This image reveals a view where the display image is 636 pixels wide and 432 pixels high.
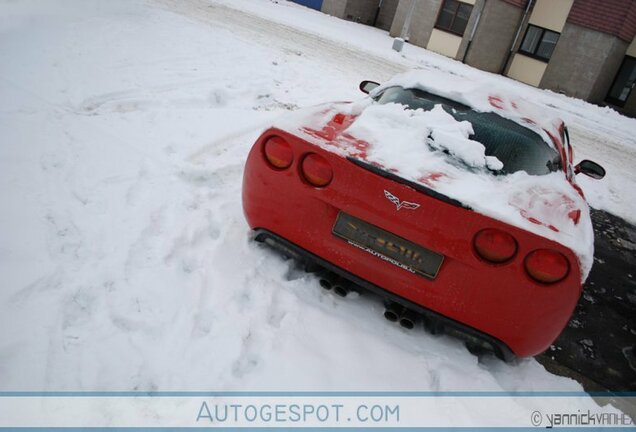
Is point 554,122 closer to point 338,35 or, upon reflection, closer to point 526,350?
point 526,350

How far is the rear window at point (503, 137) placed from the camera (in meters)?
2.26

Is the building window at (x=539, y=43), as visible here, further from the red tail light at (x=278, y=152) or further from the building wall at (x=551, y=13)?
the red tail light at (x=278, y=152)

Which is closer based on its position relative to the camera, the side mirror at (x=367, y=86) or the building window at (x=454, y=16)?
the side mirror at (x=367, y=86)

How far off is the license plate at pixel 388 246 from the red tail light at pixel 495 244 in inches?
7.1

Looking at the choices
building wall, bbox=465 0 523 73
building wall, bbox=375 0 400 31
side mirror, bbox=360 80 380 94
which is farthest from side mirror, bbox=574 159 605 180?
building wall, bbox=375 0 400 31

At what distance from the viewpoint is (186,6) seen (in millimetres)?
10938

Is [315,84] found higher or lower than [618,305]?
higher

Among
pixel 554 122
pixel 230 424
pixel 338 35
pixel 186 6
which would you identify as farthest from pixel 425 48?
pixel 230 424

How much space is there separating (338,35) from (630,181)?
36.2ft

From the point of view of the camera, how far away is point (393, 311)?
2.02 metres

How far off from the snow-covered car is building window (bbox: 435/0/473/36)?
60.3 feet

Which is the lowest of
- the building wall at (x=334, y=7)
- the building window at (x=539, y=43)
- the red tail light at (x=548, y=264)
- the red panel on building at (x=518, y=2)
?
the red tail light at (x=548, y=264)

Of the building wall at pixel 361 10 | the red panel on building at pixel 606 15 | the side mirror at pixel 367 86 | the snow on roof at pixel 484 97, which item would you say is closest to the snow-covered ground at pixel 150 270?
the side mirror at pixel 367 86

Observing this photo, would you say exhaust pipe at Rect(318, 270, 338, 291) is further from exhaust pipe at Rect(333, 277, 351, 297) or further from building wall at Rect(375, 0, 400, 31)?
building wall at Rect(375, 0, 400, 31)
